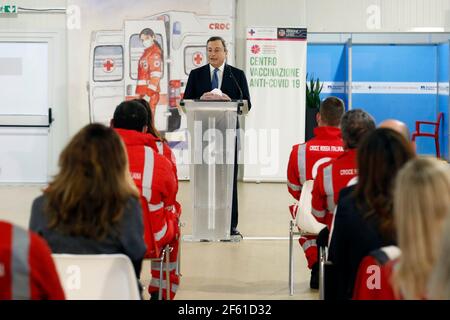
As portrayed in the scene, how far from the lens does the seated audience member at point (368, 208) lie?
2885mm

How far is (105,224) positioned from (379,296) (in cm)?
96

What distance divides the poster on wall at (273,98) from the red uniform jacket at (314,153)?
723 cm

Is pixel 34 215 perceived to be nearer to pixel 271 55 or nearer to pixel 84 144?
pixel 84 144

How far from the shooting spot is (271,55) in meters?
12.6

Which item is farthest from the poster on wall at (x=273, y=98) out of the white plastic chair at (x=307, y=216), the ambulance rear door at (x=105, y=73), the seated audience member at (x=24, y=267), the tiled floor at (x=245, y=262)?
the seated audience member at (x=24, y=267)

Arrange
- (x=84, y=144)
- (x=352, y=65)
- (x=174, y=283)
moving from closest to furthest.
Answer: (x=84, y=144), (x=174, y=283), (x=352, y=65)

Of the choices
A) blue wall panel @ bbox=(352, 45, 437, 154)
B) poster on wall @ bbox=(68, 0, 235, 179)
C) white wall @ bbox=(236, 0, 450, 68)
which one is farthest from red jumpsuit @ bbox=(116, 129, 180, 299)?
blue wall panel @ bbox=(352, 45, 437, 154)

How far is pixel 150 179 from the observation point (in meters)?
4.34

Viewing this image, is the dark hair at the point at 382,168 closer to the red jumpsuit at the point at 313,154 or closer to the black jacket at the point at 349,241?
the black jacket at the point at 349,241

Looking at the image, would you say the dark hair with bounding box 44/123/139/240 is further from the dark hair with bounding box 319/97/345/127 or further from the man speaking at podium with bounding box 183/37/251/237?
the man speaking at podium with bounding box 183/37/251/237

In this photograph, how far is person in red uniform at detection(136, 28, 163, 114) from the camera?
12398 millimetres

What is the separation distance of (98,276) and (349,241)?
0.90 meters

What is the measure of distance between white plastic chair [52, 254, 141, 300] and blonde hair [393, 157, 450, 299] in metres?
0.99

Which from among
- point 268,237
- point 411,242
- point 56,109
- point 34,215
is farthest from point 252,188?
point 411,242
